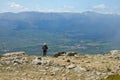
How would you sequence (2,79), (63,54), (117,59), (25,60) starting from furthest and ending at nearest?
(63,54), (117,59), (25,60), (2,79)

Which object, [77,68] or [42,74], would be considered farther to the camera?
[77,68]

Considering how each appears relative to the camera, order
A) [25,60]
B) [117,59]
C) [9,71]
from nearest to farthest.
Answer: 1. [9,71]
2. [25,60]
3. [117,59]

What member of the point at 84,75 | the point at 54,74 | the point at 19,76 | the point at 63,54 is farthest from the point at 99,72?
the point at 63,54

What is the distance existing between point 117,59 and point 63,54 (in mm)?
6851

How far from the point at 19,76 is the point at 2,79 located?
1.77 meters

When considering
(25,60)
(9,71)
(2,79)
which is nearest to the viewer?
(2,79)

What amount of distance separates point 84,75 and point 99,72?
4.93 feet

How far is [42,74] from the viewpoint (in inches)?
1043

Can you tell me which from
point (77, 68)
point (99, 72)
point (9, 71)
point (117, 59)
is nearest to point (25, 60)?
point (9, 71)

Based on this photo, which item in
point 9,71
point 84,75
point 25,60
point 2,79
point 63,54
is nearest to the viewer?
point 2,79

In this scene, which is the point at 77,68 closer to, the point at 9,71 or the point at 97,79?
the point at 97,79

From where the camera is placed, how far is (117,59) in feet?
121

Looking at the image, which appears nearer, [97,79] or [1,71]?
[97,79]

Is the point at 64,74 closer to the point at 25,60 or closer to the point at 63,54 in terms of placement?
the point at 25,60
